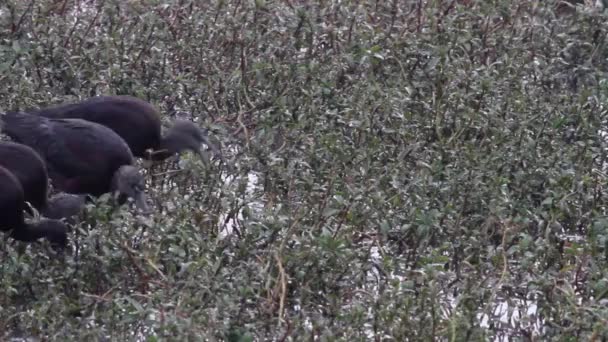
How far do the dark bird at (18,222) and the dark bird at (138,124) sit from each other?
1030 millimetres

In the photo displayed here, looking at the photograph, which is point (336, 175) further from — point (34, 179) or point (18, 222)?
point (18, 222)

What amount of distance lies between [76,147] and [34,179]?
58 centimetres

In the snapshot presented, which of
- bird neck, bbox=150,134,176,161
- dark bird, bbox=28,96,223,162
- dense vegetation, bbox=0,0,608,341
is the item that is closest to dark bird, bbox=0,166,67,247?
dense vegetation, bbox=0,0,608,341

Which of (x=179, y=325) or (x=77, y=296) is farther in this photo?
(x=77, y=296)

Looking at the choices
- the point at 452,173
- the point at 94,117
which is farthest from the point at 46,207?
the point at 452,173

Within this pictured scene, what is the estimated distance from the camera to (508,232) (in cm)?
604

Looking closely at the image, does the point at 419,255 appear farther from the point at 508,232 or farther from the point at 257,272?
the point at 257,272

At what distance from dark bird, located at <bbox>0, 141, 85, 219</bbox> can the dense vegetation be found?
30cm

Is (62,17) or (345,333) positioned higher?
(62,17)

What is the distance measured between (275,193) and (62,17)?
2.22 metres

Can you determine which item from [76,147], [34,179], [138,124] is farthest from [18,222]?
[138,124]

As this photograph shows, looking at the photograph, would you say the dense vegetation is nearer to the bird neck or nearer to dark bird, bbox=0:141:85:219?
the bird neck

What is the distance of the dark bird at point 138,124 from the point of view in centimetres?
689

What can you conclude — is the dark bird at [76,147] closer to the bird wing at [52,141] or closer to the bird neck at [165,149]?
the bird wing at [52,141]
